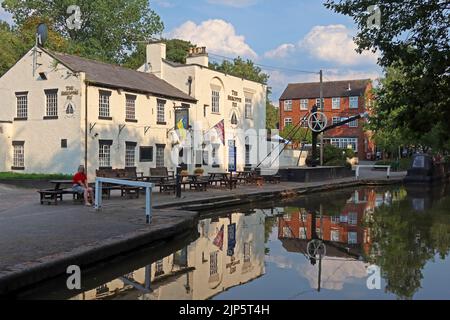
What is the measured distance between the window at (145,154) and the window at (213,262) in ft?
61.4

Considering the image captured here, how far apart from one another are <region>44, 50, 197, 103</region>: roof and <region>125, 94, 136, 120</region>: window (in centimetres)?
51

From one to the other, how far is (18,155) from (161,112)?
8.21 meters

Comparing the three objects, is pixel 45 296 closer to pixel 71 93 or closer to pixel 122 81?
pixel 71 93

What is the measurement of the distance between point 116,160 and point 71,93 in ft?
13.6

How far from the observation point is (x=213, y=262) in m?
10.1

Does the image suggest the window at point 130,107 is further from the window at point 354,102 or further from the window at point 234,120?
the window at point 354,102

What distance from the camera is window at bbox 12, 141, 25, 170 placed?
1097 inches

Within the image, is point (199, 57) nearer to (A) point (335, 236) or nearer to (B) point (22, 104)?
(B) point (22, 104)

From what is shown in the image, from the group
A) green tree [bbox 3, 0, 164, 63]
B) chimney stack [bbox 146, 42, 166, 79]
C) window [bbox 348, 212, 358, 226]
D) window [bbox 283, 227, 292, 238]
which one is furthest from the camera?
green tree [bbox 3, 0, 164, 63]

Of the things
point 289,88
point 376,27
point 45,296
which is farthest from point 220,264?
point 289,88

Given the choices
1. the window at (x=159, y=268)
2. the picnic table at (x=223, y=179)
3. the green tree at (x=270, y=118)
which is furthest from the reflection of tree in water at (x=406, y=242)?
the green tree at (x=270, y=118)

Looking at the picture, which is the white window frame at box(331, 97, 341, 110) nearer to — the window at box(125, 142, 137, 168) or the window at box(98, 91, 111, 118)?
the window at box(125, 142, 137, 168)

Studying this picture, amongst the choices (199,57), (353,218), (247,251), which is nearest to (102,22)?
(199,57)

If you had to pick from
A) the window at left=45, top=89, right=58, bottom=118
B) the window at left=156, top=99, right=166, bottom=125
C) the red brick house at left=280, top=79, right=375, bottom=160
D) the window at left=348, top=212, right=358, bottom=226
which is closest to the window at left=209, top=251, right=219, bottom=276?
the window at left=348, top=212, right=358, bottom=226
